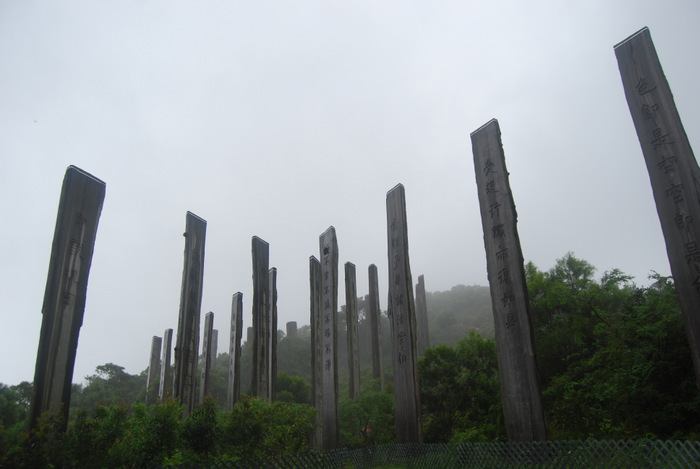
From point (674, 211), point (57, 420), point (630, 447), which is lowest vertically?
point (630, 447)

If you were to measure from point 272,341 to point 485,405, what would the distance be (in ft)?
18.0

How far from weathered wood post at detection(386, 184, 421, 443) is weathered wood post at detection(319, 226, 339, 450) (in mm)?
2149

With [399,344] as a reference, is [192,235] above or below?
above

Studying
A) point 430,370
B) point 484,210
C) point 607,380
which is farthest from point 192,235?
point 607,380

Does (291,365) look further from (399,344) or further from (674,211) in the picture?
(674,211)

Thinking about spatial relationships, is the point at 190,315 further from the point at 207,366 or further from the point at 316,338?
the point at 207,366

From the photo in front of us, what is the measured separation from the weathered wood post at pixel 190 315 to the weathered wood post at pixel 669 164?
26.3ft

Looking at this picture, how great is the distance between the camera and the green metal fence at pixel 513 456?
4.40 meters

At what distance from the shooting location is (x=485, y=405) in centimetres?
1147

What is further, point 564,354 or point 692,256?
point 564,354

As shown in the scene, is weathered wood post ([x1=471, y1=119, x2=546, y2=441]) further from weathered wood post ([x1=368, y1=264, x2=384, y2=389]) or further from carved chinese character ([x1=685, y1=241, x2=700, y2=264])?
weathered wood post ([x1=368, y1=264, x2=384, y2=389])

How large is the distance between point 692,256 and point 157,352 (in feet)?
76.0

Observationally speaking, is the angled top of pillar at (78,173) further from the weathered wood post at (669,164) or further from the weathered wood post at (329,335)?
the weathered wood post at (669,164)

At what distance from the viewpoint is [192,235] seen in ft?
32.8
